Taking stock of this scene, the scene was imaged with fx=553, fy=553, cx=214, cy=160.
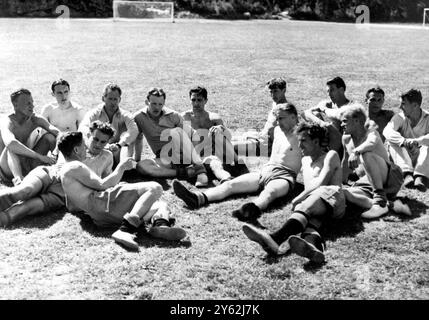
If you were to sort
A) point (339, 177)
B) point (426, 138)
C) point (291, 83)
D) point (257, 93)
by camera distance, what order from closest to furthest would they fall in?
1. point (339, 177)
2. point (426, 138)
3. point (257, 93)
4. point (291, 83)

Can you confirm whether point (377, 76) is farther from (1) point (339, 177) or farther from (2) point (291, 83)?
(1) point (339, 177)

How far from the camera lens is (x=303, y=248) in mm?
4844

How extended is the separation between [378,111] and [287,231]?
3.32 meters

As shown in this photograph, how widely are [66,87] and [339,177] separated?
166 inches

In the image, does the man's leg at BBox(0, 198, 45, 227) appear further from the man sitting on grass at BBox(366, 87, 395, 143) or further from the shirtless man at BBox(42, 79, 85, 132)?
the man sitting on grass at BBox(366, 87, 395, 143)

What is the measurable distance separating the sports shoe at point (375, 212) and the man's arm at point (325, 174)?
617 mm

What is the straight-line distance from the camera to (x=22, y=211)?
19.5 feet

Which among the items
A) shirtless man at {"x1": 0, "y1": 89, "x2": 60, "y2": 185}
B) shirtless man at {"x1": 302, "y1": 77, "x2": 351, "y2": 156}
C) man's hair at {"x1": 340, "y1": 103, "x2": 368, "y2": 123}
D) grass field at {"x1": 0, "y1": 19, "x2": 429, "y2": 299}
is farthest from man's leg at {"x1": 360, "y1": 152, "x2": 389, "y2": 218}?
shirtless man at {"x1": 0, "y1": 89, "x2": 60, "y2": 185}

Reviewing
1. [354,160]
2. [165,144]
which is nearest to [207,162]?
[165,144]

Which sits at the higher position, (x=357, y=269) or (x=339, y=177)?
(x=339, y=177)

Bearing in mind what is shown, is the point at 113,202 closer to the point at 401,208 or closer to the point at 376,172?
the point at 376,172

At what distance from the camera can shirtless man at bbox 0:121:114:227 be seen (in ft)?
19.4

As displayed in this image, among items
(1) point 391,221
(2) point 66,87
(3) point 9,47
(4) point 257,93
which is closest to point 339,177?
(1) point 391,221
